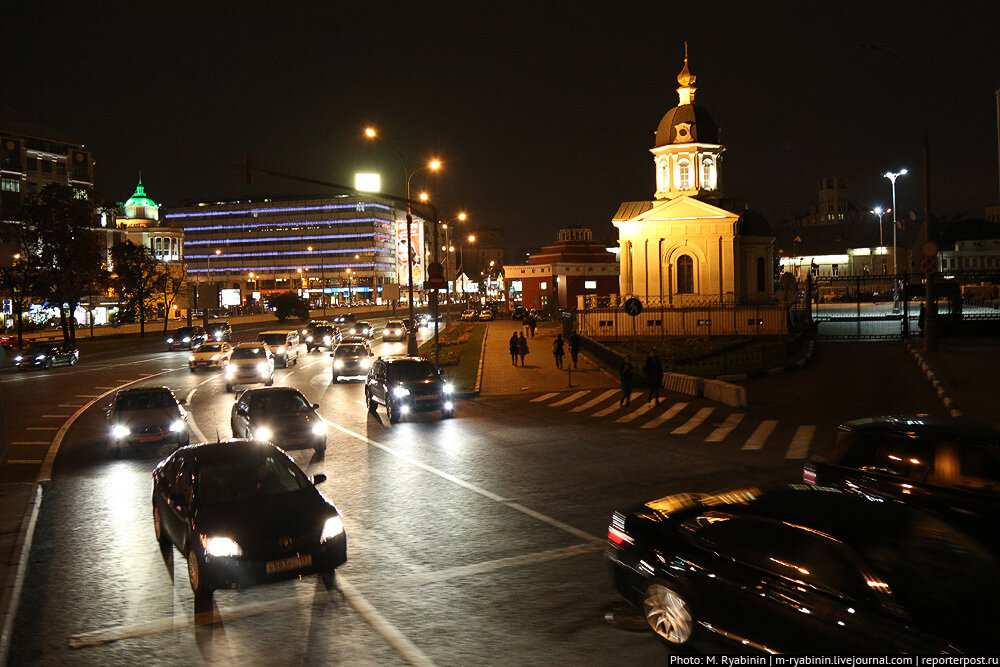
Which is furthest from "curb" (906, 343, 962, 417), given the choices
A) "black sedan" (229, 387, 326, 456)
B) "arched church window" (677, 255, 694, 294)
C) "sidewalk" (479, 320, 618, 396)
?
"arched church window" (677, 255, 694, 294)

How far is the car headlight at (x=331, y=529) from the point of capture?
8.60m

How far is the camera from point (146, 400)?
61.8ft

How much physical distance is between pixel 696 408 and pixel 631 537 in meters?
17.9

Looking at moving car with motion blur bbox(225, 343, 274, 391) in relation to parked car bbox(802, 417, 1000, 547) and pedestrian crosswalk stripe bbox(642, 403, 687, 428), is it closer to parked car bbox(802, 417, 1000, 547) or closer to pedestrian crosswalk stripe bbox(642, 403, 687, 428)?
pedestrian crosswalk stripe bbox(642, 403, 687, 428)

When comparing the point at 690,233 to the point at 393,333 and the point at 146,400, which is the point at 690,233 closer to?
the point at 393,333

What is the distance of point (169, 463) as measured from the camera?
34.7 ft

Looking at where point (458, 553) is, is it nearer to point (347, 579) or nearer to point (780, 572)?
point (347, 579)

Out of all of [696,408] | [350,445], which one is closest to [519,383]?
[696,408]

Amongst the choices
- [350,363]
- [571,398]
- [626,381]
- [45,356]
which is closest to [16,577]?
[626,381]

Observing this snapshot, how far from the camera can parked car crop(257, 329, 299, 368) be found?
137ft

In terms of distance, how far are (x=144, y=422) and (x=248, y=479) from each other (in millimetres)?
9426

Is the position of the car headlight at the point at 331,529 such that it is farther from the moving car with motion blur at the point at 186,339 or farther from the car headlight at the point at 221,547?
the moving car with motion blur at the point at 186,339

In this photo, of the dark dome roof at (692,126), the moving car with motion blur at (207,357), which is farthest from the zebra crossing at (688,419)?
the dark dome roof at (692,126)

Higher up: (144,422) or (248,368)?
(248,368)
